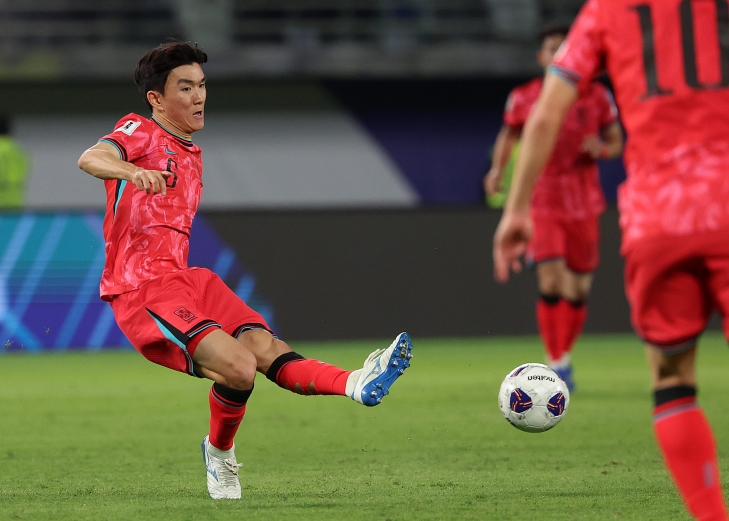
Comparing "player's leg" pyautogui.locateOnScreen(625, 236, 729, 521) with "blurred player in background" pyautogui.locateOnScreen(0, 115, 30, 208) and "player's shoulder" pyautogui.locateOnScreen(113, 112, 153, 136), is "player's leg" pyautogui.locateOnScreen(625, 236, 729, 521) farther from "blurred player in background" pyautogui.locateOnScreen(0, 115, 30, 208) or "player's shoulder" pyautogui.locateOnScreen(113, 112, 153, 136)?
"blurred player in background" pyautogui.locateOnScreen(0, 115, 30, 208)

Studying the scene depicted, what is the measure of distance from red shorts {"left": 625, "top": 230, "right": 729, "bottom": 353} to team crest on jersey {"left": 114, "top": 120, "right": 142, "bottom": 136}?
2.28m

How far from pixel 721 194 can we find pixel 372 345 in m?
9.26

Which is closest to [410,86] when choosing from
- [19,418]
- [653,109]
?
[19,418]

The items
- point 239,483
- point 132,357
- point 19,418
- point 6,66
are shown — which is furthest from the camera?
point 6,66

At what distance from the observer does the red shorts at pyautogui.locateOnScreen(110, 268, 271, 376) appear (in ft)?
14.5

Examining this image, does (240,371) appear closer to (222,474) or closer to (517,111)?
(222,474)

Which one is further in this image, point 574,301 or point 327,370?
point 574,301

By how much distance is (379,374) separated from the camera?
4281mm

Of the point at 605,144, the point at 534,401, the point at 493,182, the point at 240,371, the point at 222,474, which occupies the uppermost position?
the point at 240,371

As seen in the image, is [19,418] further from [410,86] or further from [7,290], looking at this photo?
[410,86]

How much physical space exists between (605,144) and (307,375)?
4.63 meters

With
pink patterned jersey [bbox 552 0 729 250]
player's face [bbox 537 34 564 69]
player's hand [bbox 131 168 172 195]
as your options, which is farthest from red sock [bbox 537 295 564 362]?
pink patterned jersey [bbox 552 0 729 250]

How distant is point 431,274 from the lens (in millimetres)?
12227

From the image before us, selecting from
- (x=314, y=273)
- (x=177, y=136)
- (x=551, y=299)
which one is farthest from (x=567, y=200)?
(x=177, y=136)
